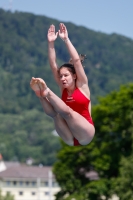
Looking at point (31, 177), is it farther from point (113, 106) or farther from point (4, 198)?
point (113, 106)

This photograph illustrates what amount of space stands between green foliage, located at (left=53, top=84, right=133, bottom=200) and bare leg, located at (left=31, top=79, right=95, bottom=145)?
53448mm

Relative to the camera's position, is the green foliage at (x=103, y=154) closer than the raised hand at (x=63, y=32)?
No

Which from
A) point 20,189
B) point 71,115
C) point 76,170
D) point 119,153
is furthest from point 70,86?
point 20,189

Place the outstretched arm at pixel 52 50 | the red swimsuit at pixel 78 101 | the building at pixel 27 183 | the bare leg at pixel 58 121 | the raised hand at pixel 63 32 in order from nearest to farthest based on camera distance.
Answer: the raised hand at pixel 63 32, the outstretched arm at pixel 52 50, the bare leg at pixel 58 121, the red swimsuit at pixel 78 101, the building at pixel 27 183

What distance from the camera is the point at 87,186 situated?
7794 centimetres

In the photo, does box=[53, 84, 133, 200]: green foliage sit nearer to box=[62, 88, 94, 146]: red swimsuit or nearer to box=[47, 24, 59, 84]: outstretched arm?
box=[62, 88, 94, 146]: red swimsuit

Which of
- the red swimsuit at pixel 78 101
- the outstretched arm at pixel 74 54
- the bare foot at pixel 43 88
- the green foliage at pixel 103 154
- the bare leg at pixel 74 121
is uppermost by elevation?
the outstretched arm at pixel 74 54

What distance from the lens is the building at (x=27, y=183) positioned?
531 ft

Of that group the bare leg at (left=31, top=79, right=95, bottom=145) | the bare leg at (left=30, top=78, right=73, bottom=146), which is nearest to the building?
the bare leg at (left=30, top=78, right=73, bottom=146)

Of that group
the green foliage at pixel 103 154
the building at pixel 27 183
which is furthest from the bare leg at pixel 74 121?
the building at pixel 27 183

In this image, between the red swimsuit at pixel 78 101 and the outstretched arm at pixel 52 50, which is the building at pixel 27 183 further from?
the outstretched arm at pixel 52 50

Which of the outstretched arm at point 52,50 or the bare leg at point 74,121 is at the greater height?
the outstretched arm at point 52,50

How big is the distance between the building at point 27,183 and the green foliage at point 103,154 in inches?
3076

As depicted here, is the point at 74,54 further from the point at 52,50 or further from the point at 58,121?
the point at 58,121
